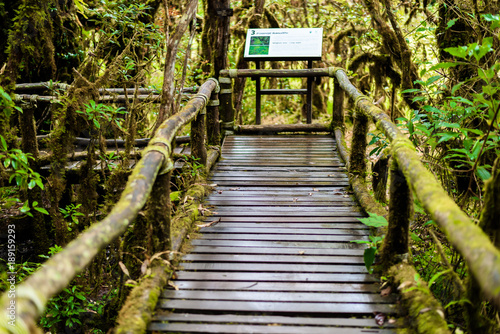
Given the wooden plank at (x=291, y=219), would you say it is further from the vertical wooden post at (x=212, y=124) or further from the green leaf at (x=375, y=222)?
the vertical wooden post at (x=212, y=124)

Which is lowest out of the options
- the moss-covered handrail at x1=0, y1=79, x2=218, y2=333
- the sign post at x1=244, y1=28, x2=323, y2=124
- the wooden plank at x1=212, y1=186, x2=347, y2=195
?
the wooden plank at x1=212, y1=186, x2=347, y2=195

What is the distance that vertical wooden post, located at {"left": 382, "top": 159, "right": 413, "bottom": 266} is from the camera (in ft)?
9.73

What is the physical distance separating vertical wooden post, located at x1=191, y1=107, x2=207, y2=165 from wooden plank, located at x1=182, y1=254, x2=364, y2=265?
1.94 meters

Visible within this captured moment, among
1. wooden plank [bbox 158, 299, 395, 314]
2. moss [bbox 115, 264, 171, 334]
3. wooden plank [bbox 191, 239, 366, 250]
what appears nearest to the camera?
moss [bbox 115, 264, 171, 334]

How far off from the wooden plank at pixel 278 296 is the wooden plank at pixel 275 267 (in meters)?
0.30

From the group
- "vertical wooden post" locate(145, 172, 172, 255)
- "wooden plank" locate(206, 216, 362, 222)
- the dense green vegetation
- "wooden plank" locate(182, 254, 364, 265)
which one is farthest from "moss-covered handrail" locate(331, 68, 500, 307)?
"vertical wooden post" locate(145, 172, 172, 255)

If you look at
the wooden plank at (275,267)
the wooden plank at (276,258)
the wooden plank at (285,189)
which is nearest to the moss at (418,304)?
the wooden plank at (275,267)

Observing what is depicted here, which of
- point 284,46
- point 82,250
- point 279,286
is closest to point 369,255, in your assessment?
point 279,286

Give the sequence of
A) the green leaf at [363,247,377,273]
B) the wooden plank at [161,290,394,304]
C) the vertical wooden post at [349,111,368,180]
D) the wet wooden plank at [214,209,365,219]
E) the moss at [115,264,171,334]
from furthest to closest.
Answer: the vertical wooden post at [349,111,368,180] → the wet wooden plank at [214,209,365,219] → the green leaf at [363,247,377,273] → the wooden plank at [161,290,394,304] → the moss at [115,264,171,334]

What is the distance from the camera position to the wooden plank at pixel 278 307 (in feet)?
8.93

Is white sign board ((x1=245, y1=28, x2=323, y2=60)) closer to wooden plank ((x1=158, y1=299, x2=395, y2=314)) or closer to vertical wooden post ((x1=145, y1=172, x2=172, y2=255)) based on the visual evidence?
vertical wooden post ((x1=145, y1=172, x2=172, y2=255))

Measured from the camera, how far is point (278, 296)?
2.90m

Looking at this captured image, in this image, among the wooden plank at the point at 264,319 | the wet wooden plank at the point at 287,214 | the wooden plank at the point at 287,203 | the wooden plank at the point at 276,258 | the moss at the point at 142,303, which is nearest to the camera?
the moss at the point at 142,303

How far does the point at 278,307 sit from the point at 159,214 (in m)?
1.05
